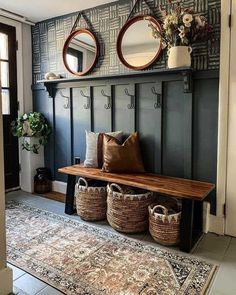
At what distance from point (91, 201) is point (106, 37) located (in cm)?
185

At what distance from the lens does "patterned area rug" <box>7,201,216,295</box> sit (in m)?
1.79

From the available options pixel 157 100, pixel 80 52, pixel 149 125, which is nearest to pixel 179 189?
pixel 149 125

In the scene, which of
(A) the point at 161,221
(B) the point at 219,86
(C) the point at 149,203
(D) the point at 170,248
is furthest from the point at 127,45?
(D) the point at 170,248

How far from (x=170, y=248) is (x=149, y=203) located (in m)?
0.42

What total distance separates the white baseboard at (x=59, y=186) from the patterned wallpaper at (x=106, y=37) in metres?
1.44

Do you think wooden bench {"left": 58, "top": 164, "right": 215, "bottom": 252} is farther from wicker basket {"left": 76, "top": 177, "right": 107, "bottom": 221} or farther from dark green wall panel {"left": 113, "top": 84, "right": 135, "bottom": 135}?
dark green wall panel {"left": 113, "top": 84, "right": 135, "bottom": 135}

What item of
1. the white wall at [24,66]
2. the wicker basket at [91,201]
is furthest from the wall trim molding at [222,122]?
the white wall at [24,66]

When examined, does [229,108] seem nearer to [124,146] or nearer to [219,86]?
[219,86]

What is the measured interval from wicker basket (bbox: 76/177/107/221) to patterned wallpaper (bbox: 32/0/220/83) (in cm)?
133

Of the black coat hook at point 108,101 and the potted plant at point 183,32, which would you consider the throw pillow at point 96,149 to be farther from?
the potted plant at point 183,32

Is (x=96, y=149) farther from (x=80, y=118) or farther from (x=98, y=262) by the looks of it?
(x=98, y=262)

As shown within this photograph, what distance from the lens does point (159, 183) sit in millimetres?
2461

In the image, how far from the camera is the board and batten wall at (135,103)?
2547 millimetres

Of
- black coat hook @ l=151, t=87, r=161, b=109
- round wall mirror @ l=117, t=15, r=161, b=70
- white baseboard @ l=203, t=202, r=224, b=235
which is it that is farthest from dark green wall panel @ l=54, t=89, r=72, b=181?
white baseboard @ l=203, t=202, r=224, b=235
